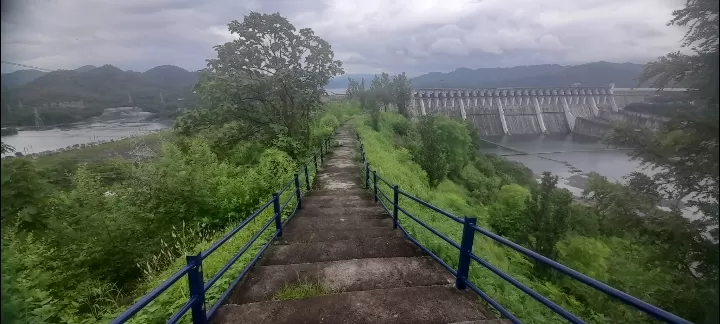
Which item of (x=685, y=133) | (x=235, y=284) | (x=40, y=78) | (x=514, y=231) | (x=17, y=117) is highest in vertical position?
(x=40, y=78)

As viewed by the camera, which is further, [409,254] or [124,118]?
[124,118]

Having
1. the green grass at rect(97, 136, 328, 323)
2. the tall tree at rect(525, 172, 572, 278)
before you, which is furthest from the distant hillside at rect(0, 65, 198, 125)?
the tall tree at rect(525, 172, 572, 278)

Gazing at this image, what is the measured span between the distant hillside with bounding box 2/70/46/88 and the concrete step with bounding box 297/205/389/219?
6.60m

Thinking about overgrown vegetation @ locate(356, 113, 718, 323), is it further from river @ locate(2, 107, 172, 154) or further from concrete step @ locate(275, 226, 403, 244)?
river @ locate(2, 107, 172, 154)

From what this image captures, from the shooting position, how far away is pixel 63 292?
20.5 ft

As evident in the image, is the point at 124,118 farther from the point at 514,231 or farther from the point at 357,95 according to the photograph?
the point at 514,231

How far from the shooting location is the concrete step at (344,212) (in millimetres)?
7879

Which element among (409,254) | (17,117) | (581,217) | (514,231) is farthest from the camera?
(581,217)

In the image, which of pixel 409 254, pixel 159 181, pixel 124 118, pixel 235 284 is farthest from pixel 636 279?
pixel 124 118

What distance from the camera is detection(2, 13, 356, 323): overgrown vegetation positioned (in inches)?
207

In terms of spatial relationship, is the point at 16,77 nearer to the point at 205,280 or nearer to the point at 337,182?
the point at 205,280

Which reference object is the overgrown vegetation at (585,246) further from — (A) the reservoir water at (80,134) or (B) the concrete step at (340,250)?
(A) the reservoir water at (80,134)

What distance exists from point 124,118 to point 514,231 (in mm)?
128086

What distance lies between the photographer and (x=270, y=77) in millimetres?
12836
